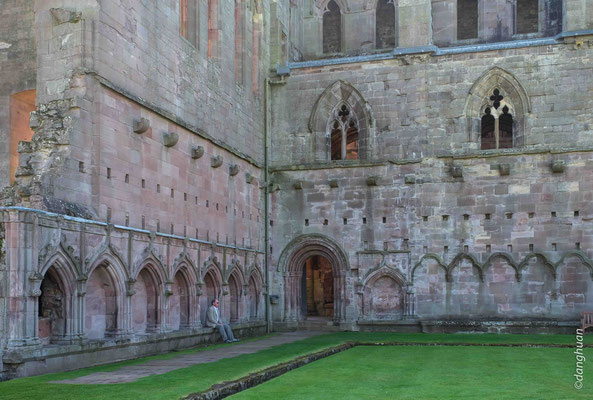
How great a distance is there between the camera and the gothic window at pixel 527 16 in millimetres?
27703

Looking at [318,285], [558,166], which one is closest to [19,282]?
[558,166]

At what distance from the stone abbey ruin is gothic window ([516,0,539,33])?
0.08 meters

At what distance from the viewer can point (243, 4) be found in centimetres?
2380

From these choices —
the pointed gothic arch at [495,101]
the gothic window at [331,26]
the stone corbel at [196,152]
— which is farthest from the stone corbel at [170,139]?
the gothic window at [331,26]

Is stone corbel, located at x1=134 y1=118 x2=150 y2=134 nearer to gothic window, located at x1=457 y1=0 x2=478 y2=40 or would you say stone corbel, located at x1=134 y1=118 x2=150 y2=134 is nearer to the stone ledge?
the stone ledge

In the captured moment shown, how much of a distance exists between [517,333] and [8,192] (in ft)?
49.7

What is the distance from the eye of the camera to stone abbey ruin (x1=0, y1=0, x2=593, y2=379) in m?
15.9

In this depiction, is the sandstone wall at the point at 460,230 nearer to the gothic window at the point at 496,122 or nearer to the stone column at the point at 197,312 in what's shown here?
the gothic window at the point at 496,122

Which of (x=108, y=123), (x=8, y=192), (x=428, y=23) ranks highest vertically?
(x=428, y=23)

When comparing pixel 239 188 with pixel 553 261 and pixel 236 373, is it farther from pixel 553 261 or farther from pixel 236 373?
pixel 236 373

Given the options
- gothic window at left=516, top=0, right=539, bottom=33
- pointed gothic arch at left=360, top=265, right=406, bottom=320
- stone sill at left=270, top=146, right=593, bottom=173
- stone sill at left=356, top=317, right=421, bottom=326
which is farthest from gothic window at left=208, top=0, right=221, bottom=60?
gothic window at left=516, top=0, right=539, bottom=33

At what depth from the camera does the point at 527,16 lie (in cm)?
2783

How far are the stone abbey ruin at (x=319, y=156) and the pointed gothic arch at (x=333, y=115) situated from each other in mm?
57

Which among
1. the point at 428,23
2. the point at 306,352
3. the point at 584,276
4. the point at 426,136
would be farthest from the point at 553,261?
the point at 306,352
